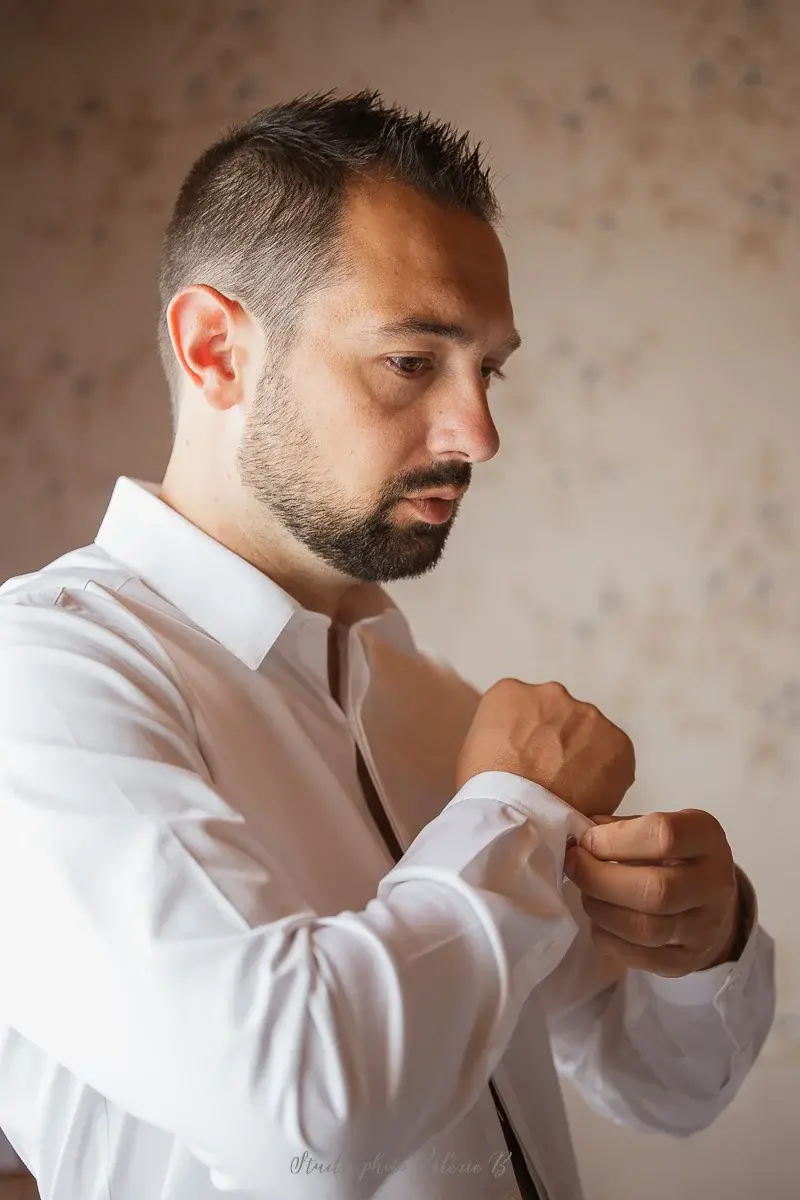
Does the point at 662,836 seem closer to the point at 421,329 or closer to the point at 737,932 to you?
the point at 737,932

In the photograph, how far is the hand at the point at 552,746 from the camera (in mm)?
877

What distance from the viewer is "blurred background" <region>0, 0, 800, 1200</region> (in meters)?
1.90

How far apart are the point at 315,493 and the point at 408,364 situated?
14 cm

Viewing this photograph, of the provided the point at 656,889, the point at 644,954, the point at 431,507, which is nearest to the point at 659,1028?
the point at 644,954

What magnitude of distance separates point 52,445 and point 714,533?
1.16 m

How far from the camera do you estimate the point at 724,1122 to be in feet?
6.27

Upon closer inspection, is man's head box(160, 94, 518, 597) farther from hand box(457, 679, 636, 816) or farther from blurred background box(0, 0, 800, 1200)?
blurred background box(0, 0, 800, 1200)

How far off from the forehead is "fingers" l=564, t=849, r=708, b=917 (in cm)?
47

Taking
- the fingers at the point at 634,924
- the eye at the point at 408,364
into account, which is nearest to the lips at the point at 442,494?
the eye at the point at 408,364

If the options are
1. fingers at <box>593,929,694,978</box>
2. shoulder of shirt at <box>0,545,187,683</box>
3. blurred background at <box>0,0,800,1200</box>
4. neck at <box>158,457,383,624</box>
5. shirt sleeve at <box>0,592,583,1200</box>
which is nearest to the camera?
shirt sleeve at <box>0,592,583,1200</box>

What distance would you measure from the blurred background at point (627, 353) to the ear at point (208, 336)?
0.89 metres

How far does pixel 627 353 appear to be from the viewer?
1.95m

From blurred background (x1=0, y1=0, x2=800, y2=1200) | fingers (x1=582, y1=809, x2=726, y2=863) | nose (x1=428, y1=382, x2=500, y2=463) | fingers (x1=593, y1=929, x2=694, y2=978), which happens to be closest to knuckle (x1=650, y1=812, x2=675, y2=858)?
fingers (x1=582, y1=809, x2=726, y2=863)

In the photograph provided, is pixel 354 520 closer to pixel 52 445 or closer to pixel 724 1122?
pixel 52 445
